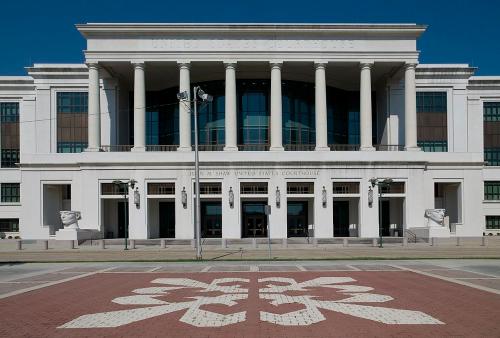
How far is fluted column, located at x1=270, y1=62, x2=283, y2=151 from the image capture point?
184 feet

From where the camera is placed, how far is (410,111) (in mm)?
57406

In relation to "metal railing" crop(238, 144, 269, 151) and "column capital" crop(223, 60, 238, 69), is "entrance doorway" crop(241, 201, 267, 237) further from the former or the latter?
"column capital" crop(223, 60, 238, 69)

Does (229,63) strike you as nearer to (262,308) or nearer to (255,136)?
(255,136)

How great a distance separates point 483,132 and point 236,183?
128 feet

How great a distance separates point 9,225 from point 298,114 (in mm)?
43211

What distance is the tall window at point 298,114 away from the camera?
61.9m

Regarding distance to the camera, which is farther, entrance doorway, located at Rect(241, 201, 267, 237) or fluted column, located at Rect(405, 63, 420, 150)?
entrance doorway, located at Rect(241, 201, 267, 237)

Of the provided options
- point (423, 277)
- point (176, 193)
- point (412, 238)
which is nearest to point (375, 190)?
point (412, 238)

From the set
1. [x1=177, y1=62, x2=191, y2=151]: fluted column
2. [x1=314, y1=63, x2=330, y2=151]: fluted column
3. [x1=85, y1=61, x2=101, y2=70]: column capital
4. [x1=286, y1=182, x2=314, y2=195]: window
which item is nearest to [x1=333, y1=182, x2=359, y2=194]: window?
[x1=286, y1=182, x2=314, y2=195]: window

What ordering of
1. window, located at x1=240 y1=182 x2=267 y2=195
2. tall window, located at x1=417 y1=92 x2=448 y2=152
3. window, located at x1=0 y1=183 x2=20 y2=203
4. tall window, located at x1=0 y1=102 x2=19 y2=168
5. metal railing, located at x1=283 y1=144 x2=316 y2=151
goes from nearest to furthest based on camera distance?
window, located at x1=240 y1=182 x2=267 y2=195
metal railing, located at x1=283 y1=144 x2=316 y2=151
tall window, located at x1=417 y1=92 x2=448 y2=152
tall window, located at x1=0 y1=102 x2=19 y2=168
window, located at x1=0 y1=183 x2=20 y2=203

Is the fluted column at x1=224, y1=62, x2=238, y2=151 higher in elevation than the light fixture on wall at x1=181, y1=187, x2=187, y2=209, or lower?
higher

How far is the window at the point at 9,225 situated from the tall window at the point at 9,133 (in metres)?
7.62

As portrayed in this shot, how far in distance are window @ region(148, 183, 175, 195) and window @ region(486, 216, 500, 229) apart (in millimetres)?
44892

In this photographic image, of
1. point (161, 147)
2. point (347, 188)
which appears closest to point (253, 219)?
point (347, 188)
